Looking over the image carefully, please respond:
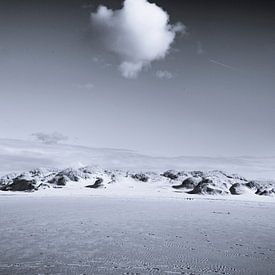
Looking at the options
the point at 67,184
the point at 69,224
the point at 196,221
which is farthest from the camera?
the point at 67,184

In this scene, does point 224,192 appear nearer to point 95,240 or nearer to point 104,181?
point 104,181

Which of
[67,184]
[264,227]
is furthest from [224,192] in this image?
[264,227]

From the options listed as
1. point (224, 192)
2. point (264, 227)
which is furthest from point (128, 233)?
point (224, 192)

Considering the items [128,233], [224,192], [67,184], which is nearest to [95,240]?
[128,233]

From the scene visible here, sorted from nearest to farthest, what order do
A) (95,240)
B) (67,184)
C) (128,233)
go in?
1. (95,240)
2. (128,233)
3. (67,184)

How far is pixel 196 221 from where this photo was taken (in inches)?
850

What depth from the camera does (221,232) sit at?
58.0ft

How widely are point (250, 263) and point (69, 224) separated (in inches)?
446

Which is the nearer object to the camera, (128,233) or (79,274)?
(79,274)

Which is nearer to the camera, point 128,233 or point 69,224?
point 128,233

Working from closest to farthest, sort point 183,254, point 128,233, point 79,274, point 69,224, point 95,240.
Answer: point 79,274 → point 183,254 → point 95,240 → point 128,233 → point 69,224

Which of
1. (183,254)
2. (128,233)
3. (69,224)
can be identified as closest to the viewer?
(183,254)

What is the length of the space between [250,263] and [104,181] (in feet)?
169

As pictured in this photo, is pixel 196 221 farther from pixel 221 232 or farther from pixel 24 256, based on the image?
pixel 24 256
